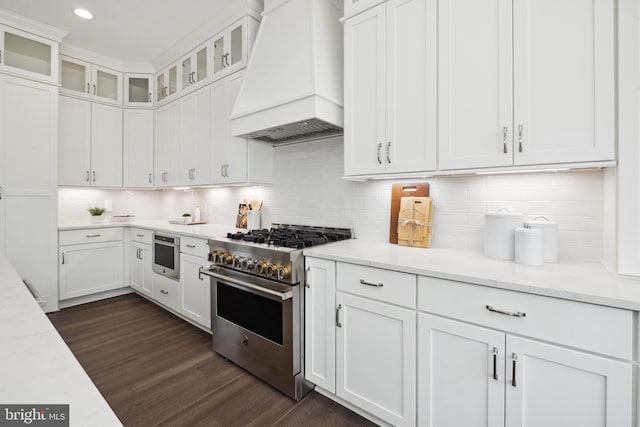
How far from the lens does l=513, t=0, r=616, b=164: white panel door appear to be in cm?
126

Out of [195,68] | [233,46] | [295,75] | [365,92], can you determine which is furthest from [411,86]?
[195,68]

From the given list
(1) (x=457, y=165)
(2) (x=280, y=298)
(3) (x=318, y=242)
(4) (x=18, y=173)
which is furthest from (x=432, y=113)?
(4) (x=18, y=173)

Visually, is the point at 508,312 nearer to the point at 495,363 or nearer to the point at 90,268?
the point at 495,363

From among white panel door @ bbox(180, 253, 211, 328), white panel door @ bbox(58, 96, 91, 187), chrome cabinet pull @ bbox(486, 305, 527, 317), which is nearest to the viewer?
chrome cabinet pull @ bbox(486, 305, 527, 317)

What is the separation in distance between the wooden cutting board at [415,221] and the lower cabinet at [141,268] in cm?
289

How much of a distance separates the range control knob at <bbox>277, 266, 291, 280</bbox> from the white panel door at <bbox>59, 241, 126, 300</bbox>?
118 inches

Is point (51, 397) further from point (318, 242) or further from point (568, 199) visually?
point (568, 199)

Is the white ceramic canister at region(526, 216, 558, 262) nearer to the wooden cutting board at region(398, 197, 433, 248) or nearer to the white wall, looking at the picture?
the white wall

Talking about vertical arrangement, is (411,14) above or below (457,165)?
above

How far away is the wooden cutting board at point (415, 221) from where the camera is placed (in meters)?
2.02

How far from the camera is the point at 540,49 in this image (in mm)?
1391

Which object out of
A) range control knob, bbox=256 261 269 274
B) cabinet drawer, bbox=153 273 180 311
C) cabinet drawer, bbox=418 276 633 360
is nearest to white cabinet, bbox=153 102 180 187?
cabinet drawer, bbox=153 273 180 311

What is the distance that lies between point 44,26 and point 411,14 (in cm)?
370

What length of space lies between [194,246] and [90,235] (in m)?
1.77
